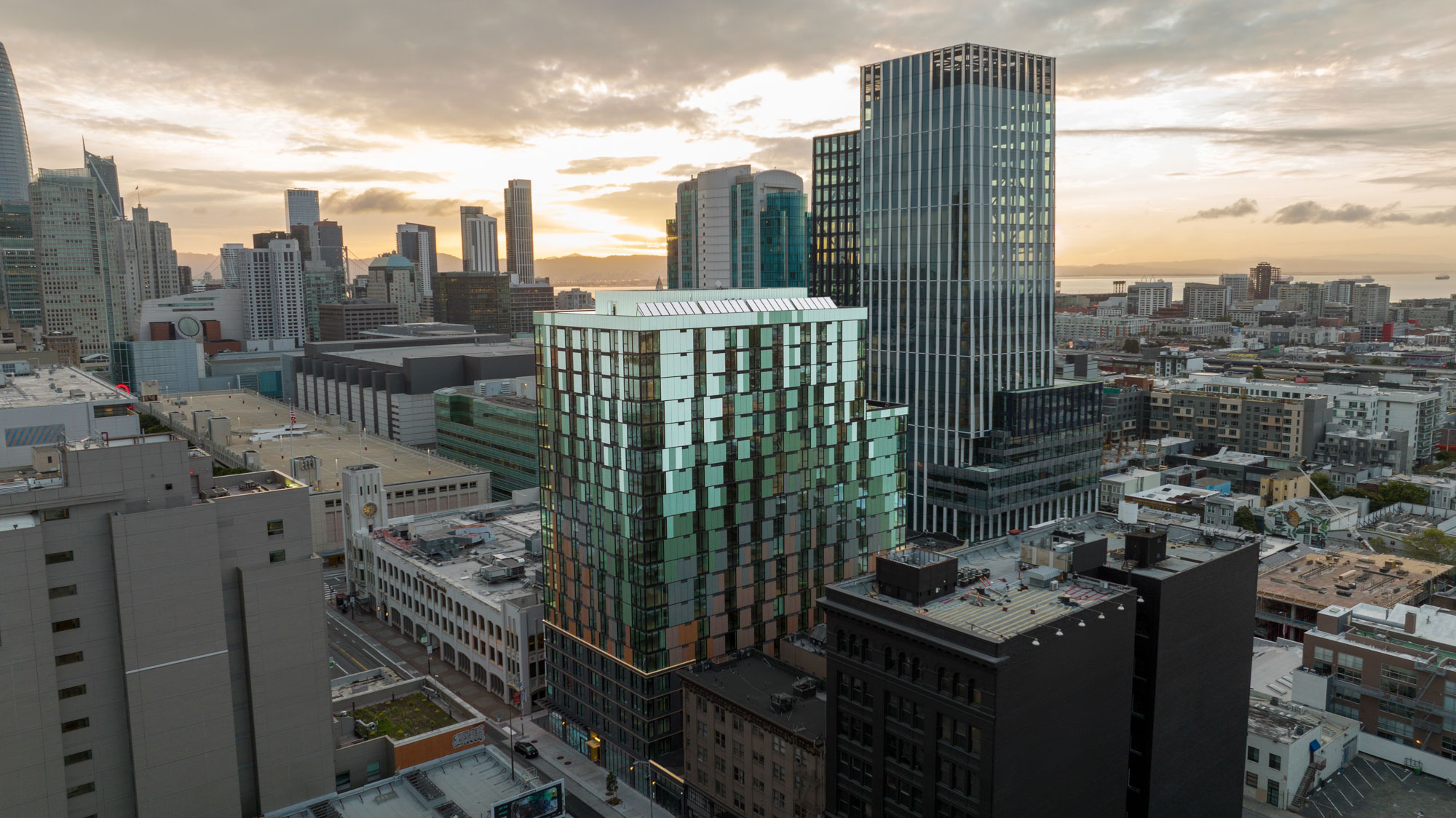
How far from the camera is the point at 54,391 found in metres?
97.9

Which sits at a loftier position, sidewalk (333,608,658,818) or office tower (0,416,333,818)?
office tower (0,416,333,818)

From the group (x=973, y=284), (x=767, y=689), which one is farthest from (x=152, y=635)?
(x=973, y=284)

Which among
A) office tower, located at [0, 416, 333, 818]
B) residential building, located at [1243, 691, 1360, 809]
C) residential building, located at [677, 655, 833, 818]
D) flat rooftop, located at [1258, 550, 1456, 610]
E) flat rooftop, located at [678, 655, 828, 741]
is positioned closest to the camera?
office tower, located at [0, 416, 333, 818]

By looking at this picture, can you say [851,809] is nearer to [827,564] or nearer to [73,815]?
[827,564]

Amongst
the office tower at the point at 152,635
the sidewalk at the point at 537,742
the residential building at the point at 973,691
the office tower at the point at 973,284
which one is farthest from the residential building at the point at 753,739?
the office tower at the point at 973,284

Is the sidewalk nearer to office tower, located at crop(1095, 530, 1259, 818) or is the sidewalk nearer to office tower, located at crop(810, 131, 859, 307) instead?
office tower, located at crop(1095, 530, 1259, 818)

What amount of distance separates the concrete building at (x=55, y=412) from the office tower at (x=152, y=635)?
1326cm

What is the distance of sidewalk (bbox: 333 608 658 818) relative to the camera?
8906cm

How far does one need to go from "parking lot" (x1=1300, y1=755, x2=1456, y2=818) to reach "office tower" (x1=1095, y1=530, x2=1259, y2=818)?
38.4 ft

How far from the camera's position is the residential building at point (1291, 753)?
82438mm

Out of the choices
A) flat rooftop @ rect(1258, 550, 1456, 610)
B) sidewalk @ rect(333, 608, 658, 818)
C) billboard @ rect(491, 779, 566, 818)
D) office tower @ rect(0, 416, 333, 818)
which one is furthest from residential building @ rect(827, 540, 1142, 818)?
flat rooftop @ rect(1258, 550, 1456, 610)

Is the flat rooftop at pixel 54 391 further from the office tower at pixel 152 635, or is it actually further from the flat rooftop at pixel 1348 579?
the flat rooftop at pixel 1348 579

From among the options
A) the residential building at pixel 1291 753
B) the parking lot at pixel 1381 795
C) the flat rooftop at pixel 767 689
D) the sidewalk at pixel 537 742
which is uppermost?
the flat rooftop at pixel 767 689

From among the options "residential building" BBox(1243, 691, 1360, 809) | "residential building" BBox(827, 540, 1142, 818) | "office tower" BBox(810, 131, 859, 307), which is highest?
"office tower" BBox(810, 131, 859, 307)
